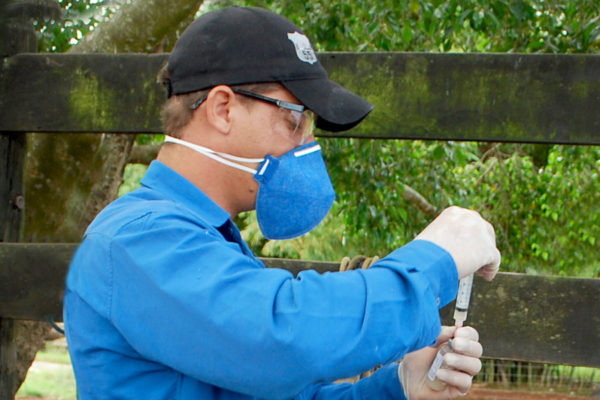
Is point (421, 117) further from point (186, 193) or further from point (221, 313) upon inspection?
point (221, 313)

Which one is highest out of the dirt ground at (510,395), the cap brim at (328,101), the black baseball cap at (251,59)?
the black baseball cap at (251,59)

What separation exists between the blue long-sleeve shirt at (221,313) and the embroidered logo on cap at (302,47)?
0.37 meters

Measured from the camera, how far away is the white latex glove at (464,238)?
1155 mm

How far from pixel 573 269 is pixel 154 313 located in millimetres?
8257

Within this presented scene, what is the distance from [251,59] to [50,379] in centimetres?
1231

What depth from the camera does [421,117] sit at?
1914 mm

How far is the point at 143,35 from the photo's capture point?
3.46 meters

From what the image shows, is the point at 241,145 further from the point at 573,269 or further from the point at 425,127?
the point at 573,269

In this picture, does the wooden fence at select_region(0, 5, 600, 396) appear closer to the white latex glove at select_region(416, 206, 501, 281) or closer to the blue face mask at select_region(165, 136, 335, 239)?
the blue face mask at select_region(165, 136, 335, 239)

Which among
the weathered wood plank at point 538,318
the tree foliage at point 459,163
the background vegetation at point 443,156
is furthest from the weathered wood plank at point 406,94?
the tree foliage at point 459,163

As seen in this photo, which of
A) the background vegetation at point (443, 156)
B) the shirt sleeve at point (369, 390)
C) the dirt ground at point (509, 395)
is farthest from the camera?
the dirt ground at point (509, 395)

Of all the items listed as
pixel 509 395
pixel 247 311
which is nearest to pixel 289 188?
pixel 247 311

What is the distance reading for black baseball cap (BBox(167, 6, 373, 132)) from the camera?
123cm

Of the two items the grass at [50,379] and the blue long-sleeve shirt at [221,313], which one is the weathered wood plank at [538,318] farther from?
the grass at [50,379]
